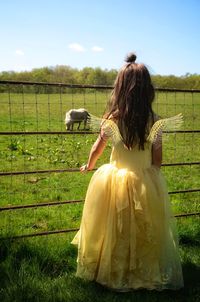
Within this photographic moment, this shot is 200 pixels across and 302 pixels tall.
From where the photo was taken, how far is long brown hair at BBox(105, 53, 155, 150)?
332 cm

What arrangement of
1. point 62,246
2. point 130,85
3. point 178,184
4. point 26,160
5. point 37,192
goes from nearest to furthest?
point 130,85 → point 62,246 → point 37,192 → point 178,184 → point 26,160

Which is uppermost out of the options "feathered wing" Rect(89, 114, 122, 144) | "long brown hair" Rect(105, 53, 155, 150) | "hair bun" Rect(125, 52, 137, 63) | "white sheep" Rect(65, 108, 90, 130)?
"hair bun" Rect(125, 52, 137, 63)

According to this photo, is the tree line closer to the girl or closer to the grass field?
the grass field

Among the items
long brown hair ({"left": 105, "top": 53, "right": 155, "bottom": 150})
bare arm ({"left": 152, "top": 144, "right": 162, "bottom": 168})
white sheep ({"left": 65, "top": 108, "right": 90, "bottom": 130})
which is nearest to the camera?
long brown hair ({"left": 105, "top": 53, "right": 155, "bottom": 150})

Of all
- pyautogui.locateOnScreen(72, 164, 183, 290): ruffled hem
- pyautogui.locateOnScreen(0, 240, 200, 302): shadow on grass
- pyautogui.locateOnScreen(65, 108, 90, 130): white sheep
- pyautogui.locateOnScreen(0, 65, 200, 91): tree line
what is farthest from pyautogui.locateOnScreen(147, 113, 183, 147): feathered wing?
pyautogui.locateOnScreen(65, 108, 90, 130): white sheep

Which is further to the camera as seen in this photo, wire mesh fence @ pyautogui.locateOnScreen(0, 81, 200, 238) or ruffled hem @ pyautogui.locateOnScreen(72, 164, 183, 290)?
wire mesh fence @ pyautogui.locateOnScreen(0, 81, 200, 238)

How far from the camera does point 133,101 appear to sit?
3.35 m

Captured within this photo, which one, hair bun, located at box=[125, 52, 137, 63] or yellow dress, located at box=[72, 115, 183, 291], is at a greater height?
hair bun, located at box=[125, 52, 137, 63]

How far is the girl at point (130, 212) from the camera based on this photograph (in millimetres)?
3467

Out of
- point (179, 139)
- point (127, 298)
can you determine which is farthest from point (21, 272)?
point (179, 139)

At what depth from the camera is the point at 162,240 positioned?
358cm

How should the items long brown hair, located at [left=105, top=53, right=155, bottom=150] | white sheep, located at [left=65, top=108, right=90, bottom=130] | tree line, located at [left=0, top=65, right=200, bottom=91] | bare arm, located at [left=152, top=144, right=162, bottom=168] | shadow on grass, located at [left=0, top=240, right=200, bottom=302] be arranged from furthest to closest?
1. white sheep, located at [left=65, top=108, right=90, bottom=130]
2. tree line, located at [left=0, top=65, right=200, bottom=91]
3. bare arm, located at [left=152, top=144, right=162, bottom=168]
4. shadow on grass, located at [left=0, top=240, right=200, bottom=302]
5. long brown hair, located at [left=105, top=53, right=155, bottom=150]

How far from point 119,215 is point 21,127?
1090 cm

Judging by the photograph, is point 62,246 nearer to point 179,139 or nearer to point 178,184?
point 178,184
